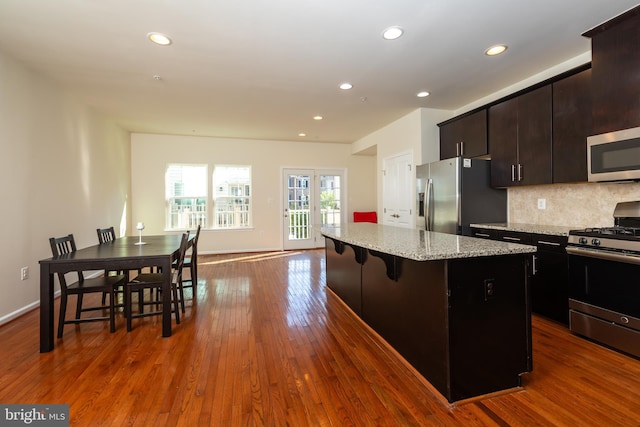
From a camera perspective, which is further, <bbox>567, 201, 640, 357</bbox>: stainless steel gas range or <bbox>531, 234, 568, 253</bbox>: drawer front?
<bbox>531, 234, 568, 253</bbox>: drawer front

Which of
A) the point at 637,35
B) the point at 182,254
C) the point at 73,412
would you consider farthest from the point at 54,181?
the point at 637,35

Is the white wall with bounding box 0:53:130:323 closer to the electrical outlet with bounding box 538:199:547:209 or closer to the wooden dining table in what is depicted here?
the wooden dining table

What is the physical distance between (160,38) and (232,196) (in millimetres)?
4451

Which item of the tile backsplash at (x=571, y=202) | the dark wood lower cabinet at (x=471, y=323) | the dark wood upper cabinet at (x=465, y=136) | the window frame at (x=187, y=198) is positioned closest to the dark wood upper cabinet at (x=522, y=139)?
the dark wood upper cabinet at (x=465, y=136)

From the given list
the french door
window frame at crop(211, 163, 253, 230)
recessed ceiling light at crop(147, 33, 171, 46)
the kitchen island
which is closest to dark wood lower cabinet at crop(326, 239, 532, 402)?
the kitchen island

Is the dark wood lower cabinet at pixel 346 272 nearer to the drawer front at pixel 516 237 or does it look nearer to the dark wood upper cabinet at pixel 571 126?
the drawer front at pixel 516 237

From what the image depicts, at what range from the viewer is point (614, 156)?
2.43m

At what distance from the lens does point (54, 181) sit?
3674 mm

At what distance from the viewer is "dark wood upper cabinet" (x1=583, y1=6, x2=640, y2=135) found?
2.29m

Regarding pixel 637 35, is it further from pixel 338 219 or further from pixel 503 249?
pixel 338 219

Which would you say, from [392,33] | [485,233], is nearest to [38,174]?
[392,33]

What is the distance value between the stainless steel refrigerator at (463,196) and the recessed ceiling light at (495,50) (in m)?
1.18

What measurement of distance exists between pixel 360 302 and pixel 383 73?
8.56 ft

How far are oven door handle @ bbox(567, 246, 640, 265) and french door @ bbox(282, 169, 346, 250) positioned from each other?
4.91 metres
